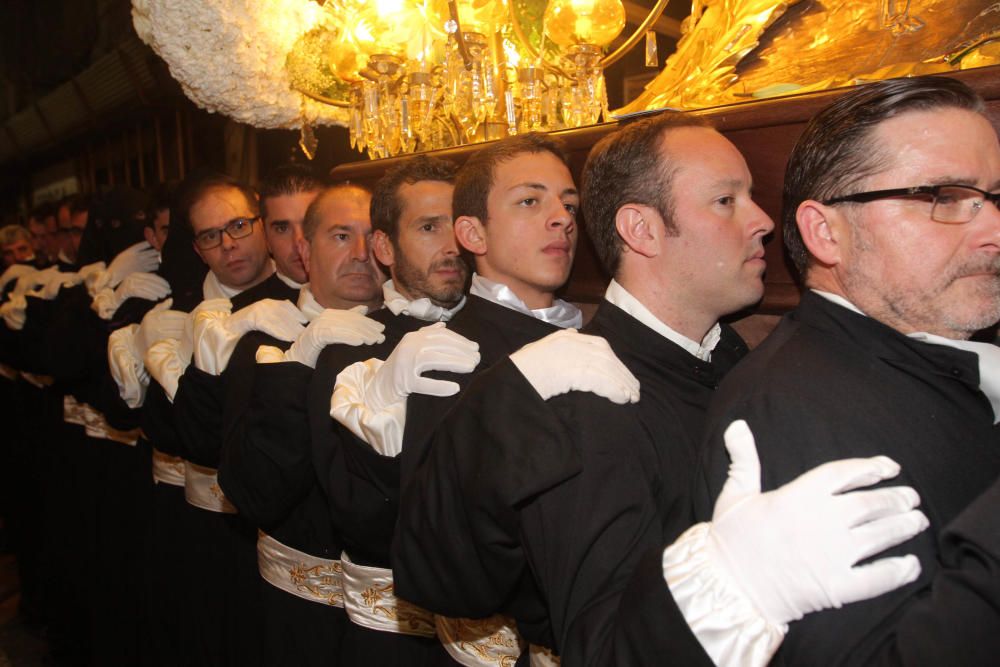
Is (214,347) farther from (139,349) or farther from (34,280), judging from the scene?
(34,280)

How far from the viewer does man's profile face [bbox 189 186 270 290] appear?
135 inches

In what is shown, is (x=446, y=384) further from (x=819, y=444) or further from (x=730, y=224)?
(x=819, y=444)

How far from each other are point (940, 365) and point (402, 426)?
3.85 feet

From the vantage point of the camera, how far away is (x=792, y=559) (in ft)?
3.38

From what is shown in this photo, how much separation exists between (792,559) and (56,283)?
5.61m

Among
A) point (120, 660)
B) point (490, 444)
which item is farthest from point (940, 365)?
point (120, 660)

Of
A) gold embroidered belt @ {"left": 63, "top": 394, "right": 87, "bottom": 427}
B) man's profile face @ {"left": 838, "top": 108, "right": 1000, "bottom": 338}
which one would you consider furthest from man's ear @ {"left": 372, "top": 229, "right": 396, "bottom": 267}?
gold embroidered belt @ {"left": 63, "top": 394, "right": 87, "bottom": 427}

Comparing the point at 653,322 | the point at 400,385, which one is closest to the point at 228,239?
the point at 400,385

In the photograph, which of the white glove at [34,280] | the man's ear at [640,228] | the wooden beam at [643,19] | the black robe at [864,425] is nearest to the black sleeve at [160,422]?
the man's ear at [640,228]

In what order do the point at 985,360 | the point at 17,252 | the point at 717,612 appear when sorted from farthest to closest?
the point at 17,252, the point at 985,360, the point at 717,612

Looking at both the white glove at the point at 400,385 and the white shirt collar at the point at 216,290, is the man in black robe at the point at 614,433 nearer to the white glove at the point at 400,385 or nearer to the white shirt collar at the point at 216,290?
the white glove at the point at 400,385

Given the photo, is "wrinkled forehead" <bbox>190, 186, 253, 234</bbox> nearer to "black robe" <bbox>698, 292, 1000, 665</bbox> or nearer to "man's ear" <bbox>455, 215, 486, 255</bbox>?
"man's ear" <bbox>455, 215, 486, 255</bbox>

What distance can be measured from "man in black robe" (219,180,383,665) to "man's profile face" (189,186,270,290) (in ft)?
1.49

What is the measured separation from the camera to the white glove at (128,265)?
14.6 feet
